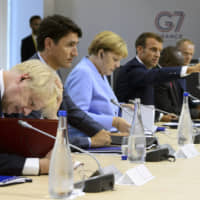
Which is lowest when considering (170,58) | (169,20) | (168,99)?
(168,99)

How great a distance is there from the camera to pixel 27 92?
169 centimetres

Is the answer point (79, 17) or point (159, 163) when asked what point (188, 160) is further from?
point (79, 17)

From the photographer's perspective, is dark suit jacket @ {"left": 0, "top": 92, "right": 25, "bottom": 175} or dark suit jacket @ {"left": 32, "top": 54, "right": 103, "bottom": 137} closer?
dark suit jacket @ {"left": 0, "top": 92, "right": 25, "bottom": 175}

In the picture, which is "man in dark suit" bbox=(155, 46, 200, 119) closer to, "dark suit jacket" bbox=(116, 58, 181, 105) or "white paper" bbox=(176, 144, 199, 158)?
"dark suit jacket" bbox=(116, 58, 181, 105)

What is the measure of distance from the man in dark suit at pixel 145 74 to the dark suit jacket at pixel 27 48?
7.55ft

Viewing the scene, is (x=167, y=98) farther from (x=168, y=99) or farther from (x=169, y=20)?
(x=169, y=20)

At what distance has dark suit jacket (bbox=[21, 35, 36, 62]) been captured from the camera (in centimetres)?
611

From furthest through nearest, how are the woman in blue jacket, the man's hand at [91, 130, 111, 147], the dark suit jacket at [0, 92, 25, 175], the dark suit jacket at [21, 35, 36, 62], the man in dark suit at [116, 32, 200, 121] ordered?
the dark suit jacket at [21, 35, 36, 62] < the man in dark suit at [116, 32, 200, 121] < the woman in blue jacket < the man's hand at [91, 130, 111, 147] < the dark suit jacket at [0, 92, 25, 175]

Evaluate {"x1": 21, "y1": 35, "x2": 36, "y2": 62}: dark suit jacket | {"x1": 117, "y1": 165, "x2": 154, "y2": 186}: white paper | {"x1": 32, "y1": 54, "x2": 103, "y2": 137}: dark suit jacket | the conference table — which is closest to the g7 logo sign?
{"x1": 21, "y1": 35, "x2": 36, "y2": 62}: dark suit jacket

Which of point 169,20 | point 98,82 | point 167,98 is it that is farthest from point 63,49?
point 169,20

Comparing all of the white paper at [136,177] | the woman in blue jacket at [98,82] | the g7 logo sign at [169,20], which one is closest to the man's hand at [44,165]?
the white paper at [136,177]

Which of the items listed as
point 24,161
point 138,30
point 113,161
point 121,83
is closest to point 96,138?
point 113,161

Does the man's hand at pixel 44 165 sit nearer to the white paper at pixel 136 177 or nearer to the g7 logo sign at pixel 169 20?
the white paper at pixel 136 177

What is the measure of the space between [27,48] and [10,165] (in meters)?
4.70
